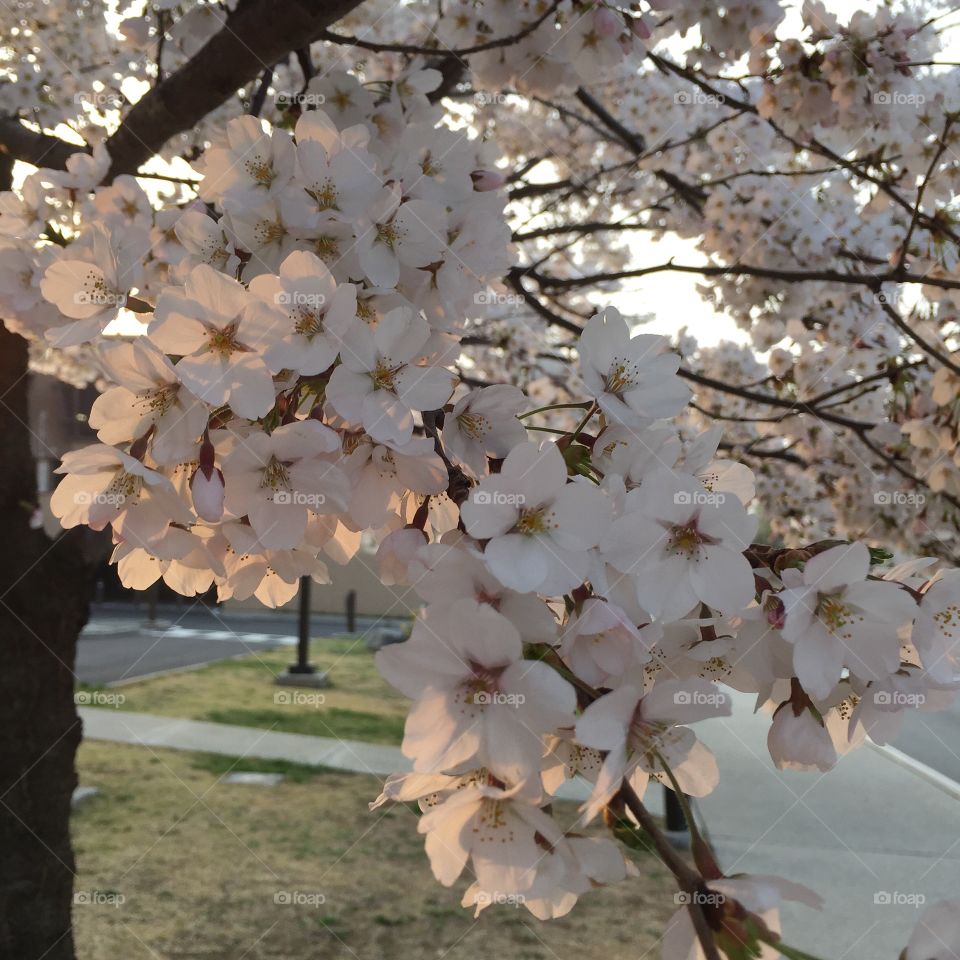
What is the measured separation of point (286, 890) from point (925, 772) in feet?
12.1

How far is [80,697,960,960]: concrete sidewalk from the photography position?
10.5ft

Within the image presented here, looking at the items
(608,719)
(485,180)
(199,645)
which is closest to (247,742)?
(485,180)

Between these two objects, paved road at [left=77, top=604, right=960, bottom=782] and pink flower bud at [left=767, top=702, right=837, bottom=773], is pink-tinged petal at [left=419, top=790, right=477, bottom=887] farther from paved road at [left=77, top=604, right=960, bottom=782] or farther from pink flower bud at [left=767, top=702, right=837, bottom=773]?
paved road at [left=77, top=604, right=960, bottom=782]

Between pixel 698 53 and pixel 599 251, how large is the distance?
Result: 16.5 ft

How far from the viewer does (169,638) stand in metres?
16.5

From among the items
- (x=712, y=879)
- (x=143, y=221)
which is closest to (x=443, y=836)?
(x=712, y=879)

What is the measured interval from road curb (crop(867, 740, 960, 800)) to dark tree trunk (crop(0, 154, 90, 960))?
153 inches

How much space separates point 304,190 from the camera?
97cm

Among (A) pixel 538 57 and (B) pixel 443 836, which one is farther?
(A) pixel 538 57

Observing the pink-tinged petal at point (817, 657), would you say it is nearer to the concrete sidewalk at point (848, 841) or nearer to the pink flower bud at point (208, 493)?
the pink flower bud at point (208, 493)

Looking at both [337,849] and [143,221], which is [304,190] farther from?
[337,849]

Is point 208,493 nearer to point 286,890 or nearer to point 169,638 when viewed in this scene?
point 286,890

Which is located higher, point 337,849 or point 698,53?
point 698,53

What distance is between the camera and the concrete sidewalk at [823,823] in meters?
3.19
